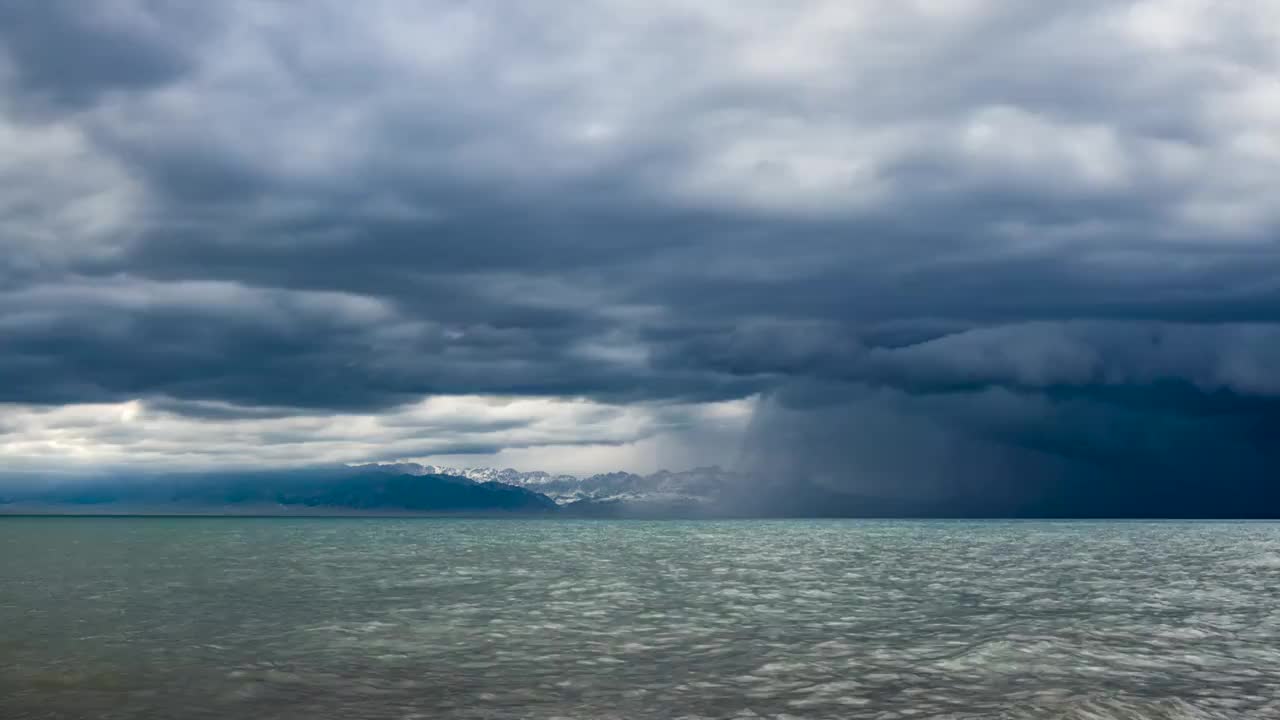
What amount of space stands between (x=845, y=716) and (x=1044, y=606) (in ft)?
108

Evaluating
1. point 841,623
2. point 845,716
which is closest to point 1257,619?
point 841,623

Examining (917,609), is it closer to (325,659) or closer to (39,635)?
(325,659)

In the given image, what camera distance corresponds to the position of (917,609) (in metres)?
50.2

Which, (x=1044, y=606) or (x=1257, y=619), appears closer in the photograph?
(x=1257, y=619)

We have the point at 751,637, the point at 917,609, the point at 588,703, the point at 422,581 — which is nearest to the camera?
the point at 588,703

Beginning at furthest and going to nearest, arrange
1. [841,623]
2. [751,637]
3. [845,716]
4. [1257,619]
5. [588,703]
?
[1257,619] < [841,623] < [751,637] < [588,703] < [845,716]

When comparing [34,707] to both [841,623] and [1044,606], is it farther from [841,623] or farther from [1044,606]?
[1044,606]

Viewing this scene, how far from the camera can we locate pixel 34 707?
2556 centimetres

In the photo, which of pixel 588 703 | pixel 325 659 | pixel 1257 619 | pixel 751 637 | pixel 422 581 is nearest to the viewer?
pixel 588 703

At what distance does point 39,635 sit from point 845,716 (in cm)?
3349

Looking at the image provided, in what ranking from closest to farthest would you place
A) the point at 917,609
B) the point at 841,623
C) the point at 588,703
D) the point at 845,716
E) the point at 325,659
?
the point at 845,716 < the point at 588,703 < the point at 325,659 < the point at 841,623 < the point at 917,609

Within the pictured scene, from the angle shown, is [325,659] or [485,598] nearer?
[325,659]

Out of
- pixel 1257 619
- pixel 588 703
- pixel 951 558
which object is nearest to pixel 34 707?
pixel 588 703

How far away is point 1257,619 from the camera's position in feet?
153
